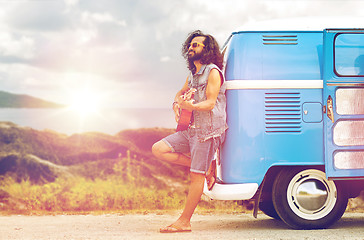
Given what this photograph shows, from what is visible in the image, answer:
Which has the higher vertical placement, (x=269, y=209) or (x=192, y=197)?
(x=192, y=197)

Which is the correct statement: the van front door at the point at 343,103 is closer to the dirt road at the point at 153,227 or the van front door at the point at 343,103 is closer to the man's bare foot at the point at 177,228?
the dirt road at the point at 153,227

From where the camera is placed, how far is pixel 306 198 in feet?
17.6

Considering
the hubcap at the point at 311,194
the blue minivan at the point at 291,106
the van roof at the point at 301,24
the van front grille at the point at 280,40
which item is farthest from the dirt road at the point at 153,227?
the van roof at the point at 301,24

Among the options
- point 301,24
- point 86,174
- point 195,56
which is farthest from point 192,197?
point 86,174

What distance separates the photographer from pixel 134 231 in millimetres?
5477

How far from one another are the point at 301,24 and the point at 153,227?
9.56 ft

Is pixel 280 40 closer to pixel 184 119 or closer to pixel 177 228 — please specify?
pixel 184 119

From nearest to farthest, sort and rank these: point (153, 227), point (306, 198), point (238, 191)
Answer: point (238, 191) → point (306, 198) → point (153, 227)

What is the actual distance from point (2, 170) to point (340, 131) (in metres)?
7.23

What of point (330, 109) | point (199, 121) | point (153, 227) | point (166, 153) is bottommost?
point (153, 227)

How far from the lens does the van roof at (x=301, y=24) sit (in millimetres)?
5258

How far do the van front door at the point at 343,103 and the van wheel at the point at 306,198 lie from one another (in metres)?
0.24

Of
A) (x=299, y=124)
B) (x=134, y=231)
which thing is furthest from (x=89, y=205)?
(x=299, y=124)

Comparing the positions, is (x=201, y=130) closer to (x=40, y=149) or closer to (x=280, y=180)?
(x=280, y=180)
